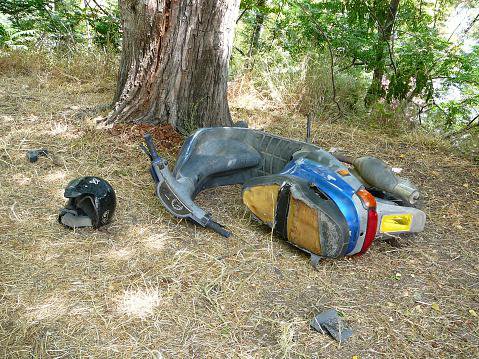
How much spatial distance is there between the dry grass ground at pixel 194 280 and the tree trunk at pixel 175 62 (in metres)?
0.47

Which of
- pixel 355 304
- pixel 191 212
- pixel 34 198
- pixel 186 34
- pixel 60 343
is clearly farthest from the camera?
pixel 186 34

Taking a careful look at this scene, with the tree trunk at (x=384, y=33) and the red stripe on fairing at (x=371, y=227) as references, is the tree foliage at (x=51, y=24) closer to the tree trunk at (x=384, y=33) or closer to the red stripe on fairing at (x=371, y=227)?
the tree trunk at (x=384, y=33)

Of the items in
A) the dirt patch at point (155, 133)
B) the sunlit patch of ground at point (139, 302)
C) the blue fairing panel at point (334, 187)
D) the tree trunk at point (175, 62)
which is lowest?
the sunlit patch of ground at point (139, 302)

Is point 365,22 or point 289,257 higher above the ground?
point 365,22

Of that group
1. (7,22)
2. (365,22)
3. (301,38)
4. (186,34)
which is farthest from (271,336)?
(7,22)

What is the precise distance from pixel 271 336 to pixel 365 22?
5.28 meters

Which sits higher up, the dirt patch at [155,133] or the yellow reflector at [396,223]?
the dirt patch at [155,133]

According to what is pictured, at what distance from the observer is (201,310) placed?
6.79ft

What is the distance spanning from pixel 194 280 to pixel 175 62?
1.99 m

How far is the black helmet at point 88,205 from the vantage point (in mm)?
2486

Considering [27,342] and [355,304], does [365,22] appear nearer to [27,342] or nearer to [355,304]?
[355,304]

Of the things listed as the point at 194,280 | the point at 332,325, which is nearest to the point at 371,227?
the point at 332,325

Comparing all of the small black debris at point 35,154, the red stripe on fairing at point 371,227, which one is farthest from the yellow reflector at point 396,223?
the small black debris at point 35,154

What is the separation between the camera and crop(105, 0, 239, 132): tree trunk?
11.2 feet
